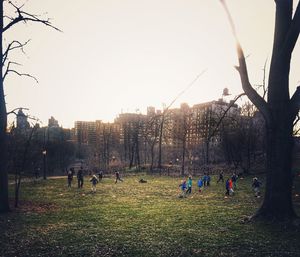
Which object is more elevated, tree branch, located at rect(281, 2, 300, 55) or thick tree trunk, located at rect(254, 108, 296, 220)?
tree branch, located at rect(281, 2, 300, 55)

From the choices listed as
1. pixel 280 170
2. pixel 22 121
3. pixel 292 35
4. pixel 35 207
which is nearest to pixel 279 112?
pixel 280 170

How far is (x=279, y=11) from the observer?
12.0 m

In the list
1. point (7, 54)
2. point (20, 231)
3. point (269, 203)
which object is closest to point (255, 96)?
point (269, 203)

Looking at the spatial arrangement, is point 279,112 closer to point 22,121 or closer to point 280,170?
point 280,170

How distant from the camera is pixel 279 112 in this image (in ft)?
38.4

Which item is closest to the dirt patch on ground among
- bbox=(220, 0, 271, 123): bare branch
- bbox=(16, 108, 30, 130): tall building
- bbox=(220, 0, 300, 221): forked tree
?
bbox=(16, 108, 30, 130): tall building

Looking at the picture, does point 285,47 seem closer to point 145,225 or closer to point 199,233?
point 199,233

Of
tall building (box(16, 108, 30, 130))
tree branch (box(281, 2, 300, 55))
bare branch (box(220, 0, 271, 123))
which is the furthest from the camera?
tall building (box(16, 108, 30, 130))

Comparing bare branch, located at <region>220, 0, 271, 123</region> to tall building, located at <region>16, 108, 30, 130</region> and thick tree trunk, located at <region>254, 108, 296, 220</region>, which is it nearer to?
thick tree trunk, located at <region>254, 108, 296, 220</region>

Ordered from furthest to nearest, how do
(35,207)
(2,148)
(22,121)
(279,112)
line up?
(22,121) < (35,207) < (2,148) < (279,112)

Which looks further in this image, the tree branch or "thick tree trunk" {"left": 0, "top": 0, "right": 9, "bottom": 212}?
"thick tree trunk" {"left": 0, "top": 0, "right": 9, "bottom": 212}

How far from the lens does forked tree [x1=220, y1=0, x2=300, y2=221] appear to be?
1159 centimetres

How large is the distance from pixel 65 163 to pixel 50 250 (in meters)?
72.8

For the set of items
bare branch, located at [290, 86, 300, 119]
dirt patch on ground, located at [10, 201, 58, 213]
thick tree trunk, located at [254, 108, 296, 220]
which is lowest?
dirt patch on ground, located at [10, 201, 58, 213]
